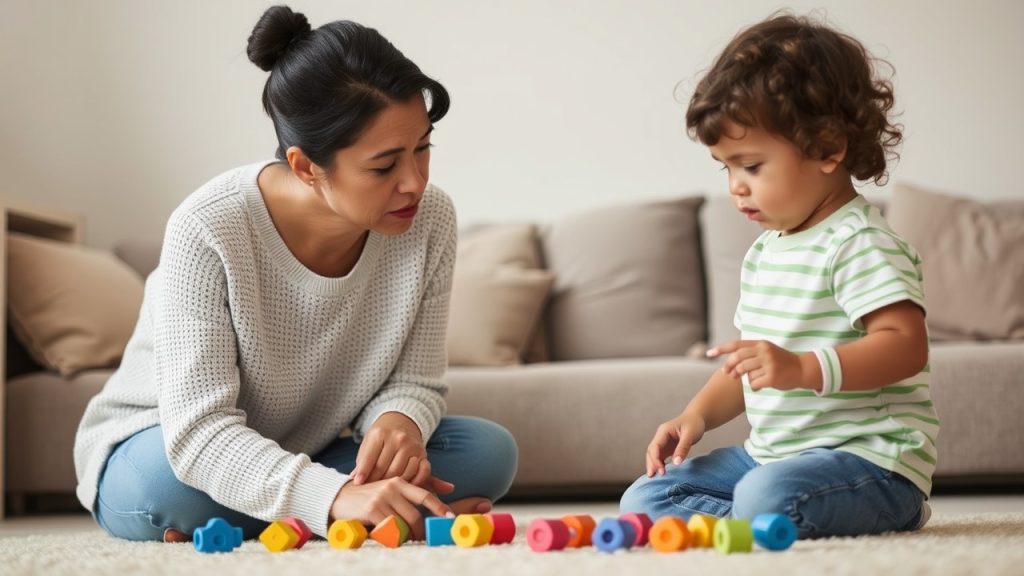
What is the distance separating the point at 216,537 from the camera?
1423 mm

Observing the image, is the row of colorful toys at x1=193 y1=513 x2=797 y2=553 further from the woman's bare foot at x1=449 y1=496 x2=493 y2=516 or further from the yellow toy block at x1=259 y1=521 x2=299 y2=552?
the woman's bare foot at x1=449 y1=496 x2=493 y2=516

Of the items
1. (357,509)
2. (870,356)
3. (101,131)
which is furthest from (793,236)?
(101,131)

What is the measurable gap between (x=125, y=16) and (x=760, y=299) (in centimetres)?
276

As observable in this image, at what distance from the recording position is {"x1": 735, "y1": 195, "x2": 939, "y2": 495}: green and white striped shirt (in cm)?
134

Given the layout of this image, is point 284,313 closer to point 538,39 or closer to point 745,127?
point 745,127

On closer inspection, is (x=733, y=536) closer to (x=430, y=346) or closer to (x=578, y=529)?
(x=578, y=529)

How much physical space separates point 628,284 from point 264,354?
1537mm

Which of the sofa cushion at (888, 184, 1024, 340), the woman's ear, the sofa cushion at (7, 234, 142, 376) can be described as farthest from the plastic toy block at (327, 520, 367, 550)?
the sofa cushion at (888, 184, 1024, 340)

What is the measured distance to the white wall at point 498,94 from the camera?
3.31 metres

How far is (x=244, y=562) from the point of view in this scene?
1.26 meters

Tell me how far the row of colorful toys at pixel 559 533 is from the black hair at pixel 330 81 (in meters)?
0.55

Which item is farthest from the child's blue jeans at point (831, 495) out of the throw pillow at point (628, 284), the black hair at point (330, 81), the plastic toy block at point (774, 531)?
the throw pillow at point (628, 284)

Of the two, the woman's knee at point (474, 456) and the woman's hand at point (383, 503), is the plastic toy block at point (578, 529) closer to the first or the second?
the woman's hand at point (383, 503)

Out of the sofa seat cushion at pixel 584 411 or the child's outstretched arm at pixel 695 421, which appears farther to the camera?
the sofa seat cushion at pixel 584 411
